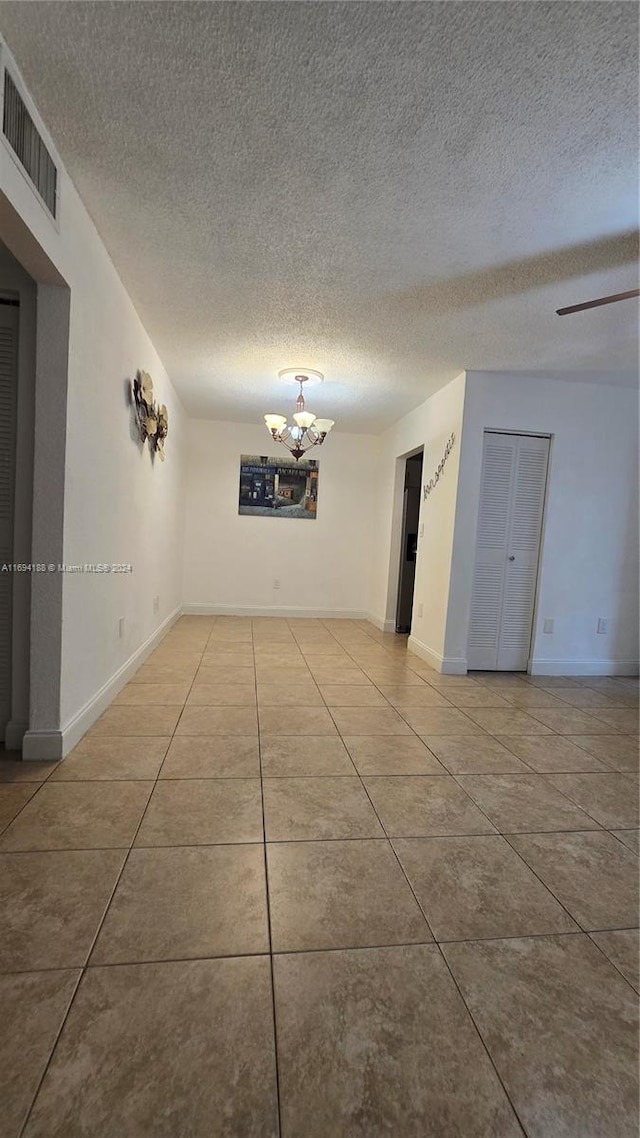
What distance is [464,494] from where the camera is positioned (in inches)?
145

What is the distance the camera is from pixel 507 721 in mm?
2848

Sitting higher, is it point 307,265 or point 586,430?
point 307,265

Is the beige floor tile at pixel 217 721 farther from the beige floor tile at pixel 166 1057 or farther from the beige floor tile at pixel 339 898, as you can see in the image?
the beige floor tile at pixel 166 1057

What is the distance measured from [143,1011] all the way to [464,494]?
11.4 ft

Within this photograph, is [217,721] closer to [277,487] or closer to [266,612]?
[266,612]

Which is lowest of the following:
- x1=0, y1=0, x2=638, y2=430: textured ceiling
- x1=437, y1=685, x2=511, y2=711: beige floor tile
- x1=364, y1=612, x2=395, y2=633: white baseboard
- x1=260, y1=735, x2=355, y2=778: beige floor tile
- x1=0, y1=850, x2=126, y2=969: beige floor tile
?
x1=437, y1=685, x2=511, y2=711: beige floor tile

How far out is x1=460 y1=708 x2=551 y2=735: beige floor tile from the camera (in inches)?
106

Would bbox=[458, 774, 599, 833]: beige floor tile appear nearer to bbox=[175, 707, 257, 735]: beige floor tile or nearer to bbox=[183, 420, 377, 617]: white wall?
bbox=[175, 707, 257, 735]: beige floor tile

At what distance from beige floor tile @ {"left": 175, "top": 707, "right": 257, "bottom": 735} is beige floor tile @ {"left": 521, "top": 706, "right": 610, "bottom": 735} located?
146 centimetres

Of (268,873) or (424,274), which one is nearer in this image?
(268,873)

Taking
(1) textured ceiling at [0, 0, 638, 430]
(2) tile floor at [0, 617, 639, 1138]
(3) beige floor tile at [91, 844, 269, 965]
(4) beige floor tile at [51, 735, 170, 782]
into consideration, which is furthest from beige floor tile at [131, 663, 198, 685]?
(1) textured ceiling at [0, 0, 638, 430]

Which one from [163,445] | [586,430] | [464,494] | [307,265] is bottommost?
[464,494]

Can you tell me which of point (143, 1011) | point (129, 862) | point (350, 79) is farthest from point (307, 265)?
point (143, 1011)

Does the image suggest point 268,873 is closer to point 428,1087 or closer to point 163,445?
point 428,1087
